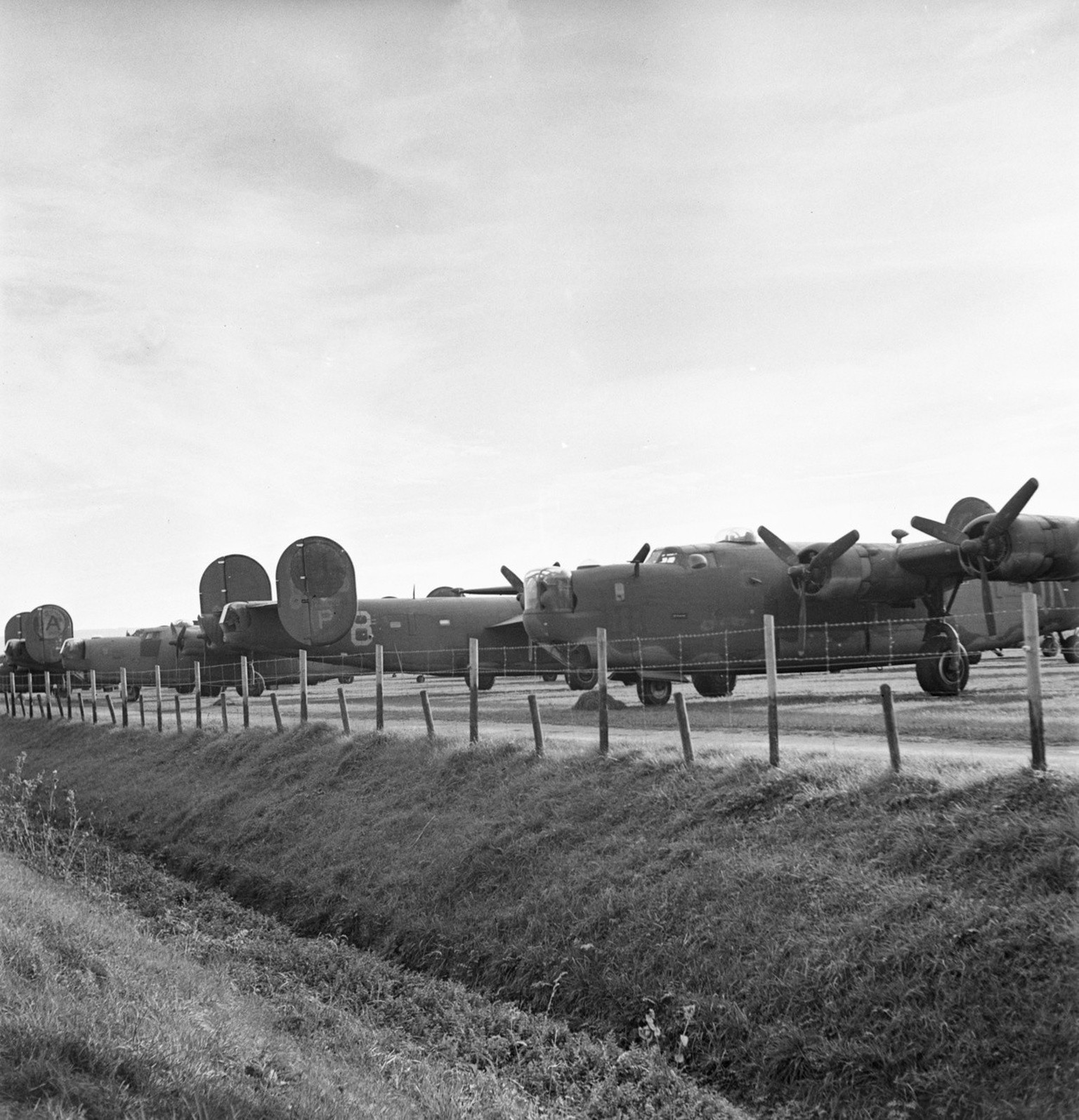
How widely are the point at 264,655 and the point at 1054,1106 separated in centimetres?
3410

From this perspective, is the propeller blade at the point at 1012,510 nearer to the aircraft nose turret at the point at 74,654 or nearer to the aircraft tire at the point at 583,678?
the aircraft tire at the point at 583,678

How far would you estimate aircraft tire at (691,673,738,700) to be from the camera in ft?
82.0

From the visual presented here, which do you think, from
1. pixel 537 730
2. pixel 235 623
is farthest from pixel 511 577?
pixel 537 730

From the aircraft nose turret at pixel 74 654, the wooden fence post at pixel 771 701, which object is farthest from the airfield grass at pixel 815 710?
the aircraft nose turret at pixel 74 654

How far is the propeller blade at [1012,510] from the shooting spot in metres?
22.5

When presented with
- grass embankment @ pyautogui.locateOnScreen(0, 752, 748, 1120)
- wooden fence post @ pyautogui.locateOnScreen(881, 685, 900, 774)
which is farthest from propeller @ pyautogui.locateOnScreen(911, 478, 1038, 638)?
grass embankment @ pyautogui.locateOnScreen(0, 752, 748, 1120)

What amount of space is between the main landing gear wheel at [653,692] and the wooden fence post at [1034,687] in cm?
1470

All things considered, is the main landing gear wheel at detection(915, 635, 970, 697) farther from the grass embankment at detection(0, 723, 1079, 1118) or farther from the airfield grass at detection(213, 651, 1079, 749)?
the grass embankment at detection(0, 723, 1079, 1118)

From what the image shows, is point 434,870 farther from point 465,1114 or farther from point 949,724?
point 949,724

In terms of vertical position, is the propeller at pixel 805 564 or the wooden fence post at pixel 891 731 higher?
the propeller at pixel 805 564

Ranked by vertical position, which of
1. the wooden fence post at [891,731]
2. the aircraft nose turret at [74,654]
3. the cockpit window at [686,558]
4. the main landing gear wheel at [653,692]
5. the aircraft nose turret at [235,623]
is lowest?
the main landing gear wheel at [653,692]

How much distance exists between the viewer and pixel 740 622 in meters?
25.1

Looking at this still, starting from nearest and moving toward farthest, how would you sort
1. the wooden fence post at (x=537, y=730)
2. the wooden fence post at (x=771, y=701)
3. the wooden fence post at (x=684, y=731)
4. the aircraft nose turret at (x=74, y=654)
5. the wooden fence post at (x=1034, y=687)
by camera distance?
the wooden fence post at (x=1034, y=687) → the wooden fence post at (x=771, y=701) → the wooden fence post at (x=684, y=731) → the wooden fence post at (x=537, y=730) → the aircraft nose turret at (x=74, y=654)

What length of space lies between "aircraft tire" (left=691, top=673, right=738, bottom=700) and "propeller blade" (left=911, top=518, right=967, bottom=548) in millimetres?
4987
